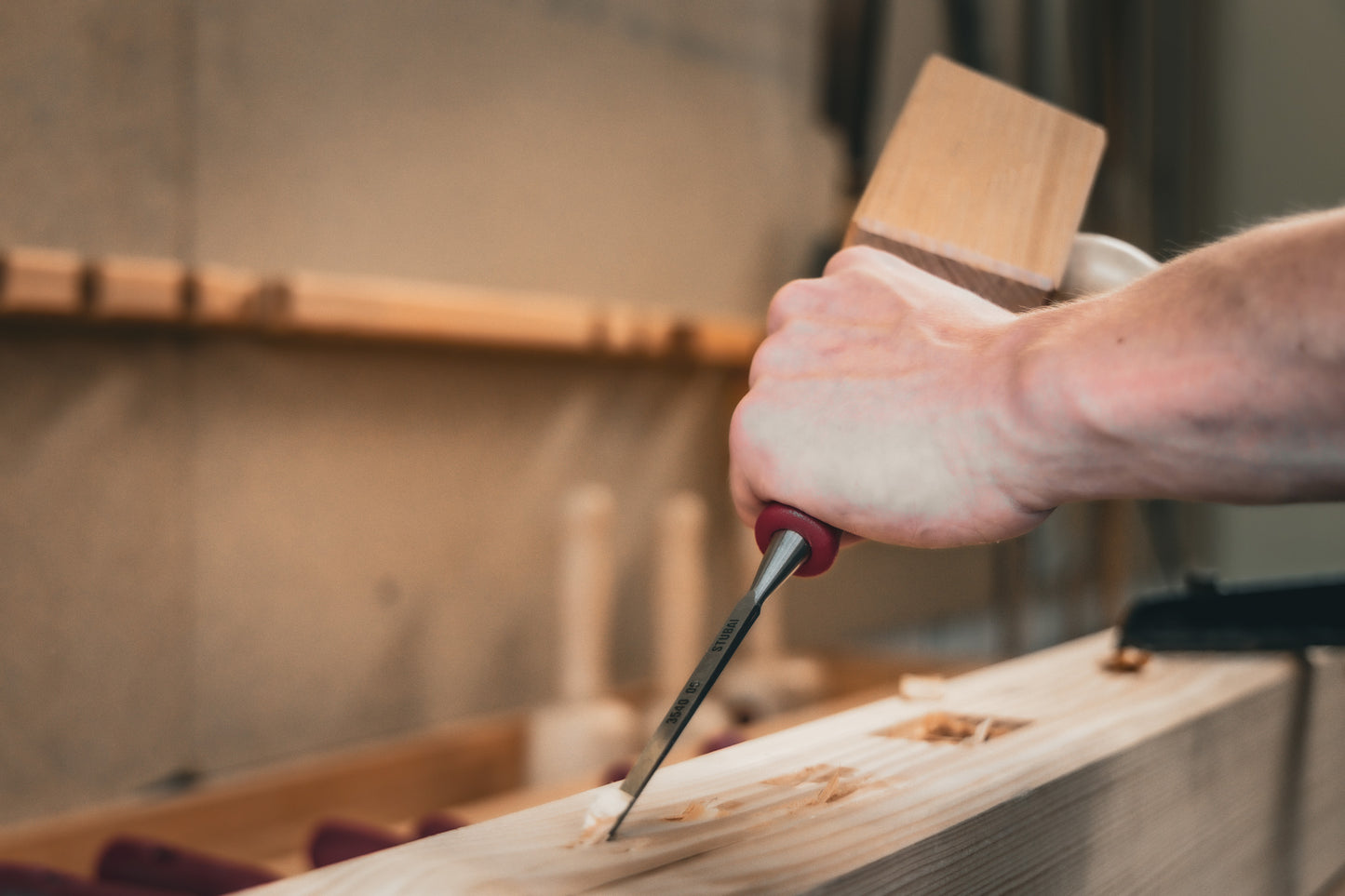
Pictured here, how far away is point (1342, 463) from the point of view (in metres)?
0.26

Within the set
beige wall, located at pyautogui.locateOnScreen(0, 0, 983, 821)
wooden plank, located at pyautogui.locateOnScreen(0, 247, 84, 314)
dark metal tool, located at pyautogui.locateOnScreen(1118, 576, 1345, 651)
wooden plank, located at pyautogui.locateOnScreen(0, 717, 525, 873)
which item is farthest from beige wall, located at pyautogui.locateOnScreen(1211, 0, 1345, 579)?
wooden plank, located at pyautogui.locateOnScreen(0, 247, 84, 314)

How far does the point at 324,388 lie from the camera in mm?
917

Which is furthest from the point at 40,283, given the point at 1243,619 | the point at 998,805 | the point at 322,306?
the point at 1243,619

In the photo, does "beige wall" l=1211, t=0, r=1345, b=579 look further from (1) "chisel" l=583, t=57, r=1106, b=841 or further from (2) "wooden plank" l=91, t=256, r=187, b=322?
(2) "wooden plank" l=91, t=256, r=187, b=322

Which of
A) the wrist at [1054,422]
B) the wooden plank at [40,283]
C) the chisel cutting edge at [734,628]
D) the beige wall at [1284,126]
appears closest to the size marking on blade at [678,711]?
the chisel cutting edge at [734,628]

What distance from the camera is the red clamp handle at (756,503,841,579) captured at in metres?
0.36

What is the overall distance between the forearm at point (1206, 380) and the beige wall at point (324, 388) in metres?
0.73

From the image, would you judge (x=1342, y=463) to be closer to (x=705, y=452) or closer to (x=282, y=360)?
(x=282, y=360)

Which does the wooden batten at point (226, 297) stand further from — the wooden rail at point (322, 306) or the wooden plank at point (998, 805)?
the wooden plank at point (998, 805)

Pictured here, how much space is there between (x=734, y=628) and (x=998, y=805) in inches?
3.9

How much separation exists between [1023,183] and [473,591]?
76cm

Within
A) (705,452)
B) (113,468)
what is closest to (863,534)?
(113,468)

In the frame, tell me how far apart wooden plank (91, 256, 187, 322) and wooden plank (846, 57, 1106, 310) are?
0.55m

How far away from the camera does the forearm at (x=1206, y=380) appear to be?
25 centimetres
